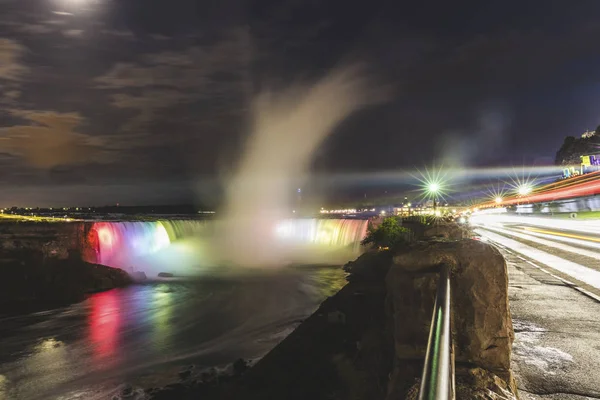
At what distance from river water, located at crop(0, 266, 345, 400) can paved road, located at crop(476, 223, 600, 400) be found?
1057 centimetres

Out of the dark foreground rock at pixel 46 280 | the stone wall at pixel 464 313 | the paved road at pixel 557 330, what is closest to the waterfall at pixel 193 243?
the dark foreground rock at pixel 46 280

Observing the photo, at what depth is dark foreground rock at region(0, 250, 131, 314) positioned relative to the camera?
26.6m

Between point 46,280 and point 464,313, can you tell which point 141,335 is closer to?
point 46,280

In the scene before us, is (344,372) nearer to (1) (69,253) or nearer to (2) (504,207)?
(1) (69,253)

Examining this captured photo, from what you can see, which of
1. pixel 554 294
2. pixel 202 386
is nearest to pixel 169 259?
pixel 202 386

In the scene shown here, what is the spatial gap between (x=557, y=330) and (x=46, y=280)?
33425 mm

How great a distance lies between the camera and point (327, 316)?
45.9ft

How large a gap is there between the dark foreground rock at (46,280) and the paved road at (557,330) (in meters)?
27.3

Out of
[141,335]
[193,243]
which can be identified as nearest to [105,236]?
[193,243]

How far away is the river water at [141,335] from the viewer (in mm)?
14234

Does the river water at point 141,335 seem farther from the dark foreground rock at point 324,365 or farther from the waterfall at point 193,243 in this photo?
the waterfall at point 193,243

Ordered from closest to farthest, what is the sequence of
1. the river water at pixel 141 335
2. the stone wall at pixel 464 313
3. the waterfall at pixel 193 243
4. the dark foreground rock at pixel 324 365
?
the stone wall at pixel 464 313, the dark foreground rock at pixel 324 365, the river water at pixel 141 335, the waterfall at pixel 193 243

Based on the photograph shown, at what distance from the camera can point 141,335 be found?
19.7 metres

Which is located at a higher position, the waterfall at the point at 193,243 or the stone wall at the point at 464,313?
the stone wall at the point at 464,313
